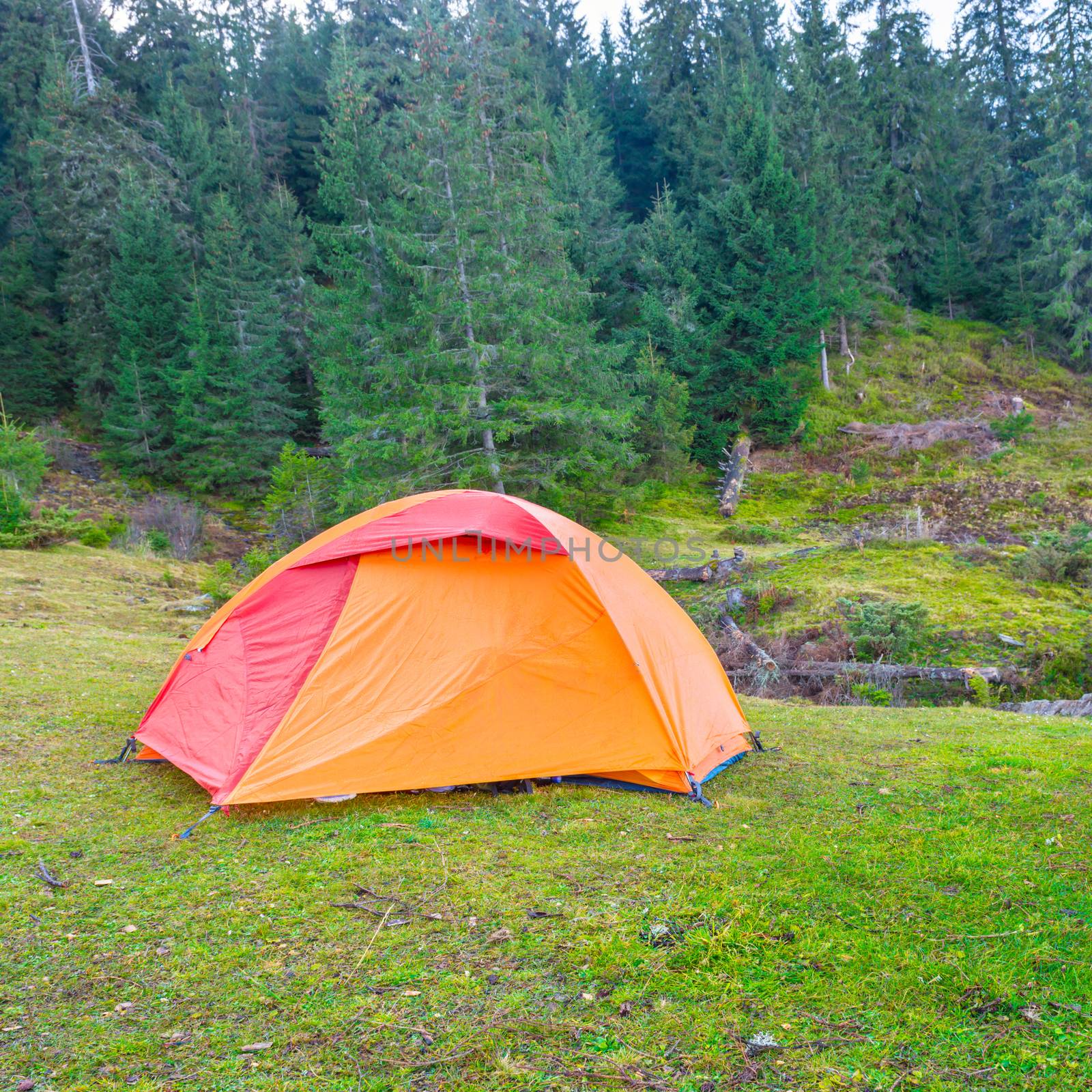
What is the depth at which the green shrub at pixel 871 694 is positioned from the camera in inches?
417

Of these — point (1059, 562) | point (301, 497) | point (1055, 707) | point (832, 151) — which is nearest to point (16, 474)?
point (301, 497)

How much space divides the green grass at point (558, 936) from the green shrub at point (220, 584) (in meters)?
8.42

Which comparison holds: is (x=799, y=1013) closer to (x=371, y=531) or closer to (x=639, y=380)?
(x=371, y=531)

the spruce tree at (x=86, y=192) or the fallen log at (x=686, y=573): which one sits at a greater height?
the spruce tree at (x=86, y=192)

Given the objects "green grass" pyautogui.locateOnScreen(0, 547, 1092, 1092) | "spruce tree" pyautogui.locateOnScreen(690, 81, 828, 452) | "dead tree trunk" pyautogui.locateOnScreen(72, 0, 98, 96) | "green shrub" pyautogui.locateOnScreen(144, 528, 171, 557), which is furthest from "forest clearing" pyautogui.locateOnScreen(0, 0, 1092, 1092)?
"green shrub" pyautogui.locateOnScreen(144, 528, 171, 557)

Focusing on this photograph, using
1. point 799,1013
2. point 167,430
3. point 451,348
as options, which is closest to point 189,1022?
point 799,1013

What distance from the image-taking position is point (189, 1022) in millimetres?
2971

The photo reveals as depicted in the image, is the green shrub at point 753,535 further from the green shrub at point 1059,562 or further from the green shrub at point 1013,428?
the green shrub at point 1013,428

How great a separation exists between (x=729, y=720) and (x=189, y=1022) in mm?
4347

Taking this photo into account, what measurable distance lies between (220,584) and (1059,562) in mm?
15450

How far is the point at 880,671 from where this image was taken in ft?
36.8

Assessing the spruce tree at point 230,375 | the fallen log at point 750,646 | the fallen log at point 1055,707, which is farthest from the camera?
the spruce tree at point 230,375

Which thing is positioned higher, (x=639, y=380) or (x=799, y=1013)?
(x=639, y=380)
